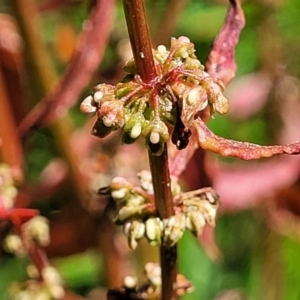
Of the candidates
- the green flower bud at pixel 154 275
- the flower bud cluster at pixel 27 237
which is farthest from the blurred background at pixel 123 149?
the green flower bud at pixel 154 275

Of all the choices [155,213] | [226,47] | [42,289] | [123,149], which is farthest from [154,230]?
[123,149]

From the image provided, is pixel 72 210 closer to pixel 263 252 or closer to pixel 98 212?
pixel 98 212

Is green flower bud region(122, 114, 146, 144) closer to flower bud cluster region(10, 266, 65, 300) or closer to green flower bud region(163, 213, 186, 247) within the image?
green flower bud region(163, 213, 186, 247)

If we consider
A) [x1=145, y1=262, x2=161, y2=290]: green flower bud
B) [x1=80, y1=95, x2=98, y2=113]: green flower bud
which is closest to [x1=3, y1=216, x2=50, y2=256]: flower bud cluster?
[x1=145, y1=262, x2=161, y2=290]: green flower bud

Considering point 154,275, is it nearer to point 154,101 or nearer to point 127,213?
point 127,213

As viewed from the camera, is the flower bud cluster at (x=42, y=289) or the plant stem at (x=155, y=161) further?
the flower bud cluster at (x=42, y=289)

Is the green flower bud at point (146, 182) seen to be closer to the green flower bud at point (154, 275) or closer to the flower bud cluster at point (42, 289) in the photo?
the green flower bud at point (154, 275)
